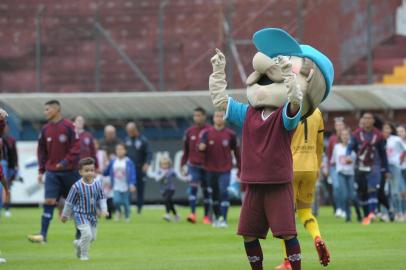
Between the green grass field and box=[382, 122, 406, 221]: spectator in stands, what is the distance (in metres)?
1.57

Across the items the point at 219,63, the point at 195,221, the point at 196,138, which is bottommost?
the point at 195,221

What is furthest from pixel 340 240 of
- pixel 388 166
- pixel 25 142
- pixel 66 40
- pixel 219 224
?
pixel 66 40

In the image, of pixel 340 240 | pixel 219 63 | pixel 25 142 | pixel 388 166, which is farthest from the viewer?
pixel 25 142

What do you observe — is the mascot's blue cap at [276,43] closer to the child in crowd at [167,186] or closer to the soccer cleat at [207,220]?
the soccer cleat at [207,220]

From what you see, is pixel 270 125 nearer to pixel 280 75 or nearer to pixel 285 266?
pixel 280 75

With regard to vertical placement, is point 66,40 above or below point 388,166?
above

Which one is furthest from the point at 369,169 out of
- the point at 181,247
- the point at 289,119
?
the point at 289,119

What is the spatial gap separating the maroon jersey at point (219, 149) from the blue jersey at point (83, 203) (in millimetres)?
7810

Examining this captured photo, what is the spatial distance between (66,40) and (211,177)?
13.2 meters

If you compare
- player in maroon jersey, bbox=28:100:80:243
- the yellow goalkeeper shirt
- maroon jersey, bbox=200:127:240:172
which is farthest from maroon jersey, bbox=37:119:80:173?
maroon jersey, bbox=200:127:240:172

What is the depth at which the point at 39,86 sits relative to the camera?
32.7m

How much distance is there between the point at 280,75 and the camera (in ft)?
37.8

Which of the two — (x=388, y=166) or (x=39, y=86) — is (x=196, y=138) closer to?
(x=388, y=166)

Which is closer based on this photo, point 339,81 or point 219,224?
point 219,224
